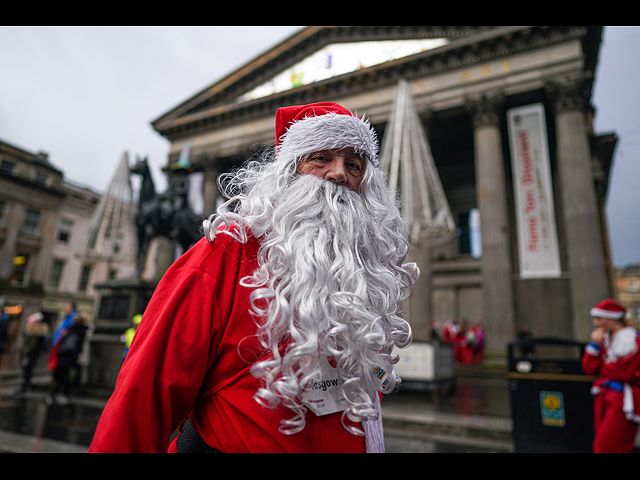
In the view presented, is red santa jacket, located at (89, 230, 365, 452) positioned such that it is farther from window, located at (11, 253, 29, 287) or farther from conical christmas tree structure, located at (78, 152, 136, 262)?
window, located at (11, 253, 29, 287)

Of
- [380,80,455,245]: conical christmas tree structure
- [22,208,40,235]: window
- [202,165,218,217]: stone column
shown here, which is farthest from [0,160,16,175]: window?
[380,80,455,245]: conical christmas tree structure

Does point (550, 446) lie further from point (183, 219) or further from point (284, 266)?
point (183, 219)

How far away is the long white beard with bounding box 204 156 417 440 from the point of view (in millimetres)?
1104

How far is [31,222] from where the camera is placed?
30.2 metres

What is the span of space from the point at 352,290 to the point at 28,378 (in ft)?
29.9

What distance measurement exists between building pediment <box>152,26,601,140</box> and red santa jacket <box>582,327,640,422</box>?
1293cm

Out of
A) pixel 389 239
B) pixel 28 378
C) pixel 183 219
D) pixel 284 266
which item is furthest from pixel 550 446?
pixel 28 378

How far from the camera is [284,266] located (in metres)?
1.22

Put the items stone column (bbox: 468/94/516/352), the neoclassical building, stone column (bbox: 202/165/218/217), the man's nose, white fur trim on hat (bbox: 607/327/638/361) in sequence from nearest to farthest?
the man's nose, white fur trim on hat (bbox: 607/327/638/361), the neoclassical building, stone column (bbox: 468/94/516/352), stone column (bbox: 202/165/218/217)

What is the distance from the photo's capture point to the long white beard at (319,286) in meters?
1.10

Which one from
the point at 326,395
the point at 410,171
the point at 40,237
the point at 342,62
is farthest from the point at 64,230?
the point at 326,395

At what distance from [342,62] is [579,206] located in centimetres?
1286

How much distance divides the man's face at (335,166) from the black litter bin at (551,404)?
13.5ft

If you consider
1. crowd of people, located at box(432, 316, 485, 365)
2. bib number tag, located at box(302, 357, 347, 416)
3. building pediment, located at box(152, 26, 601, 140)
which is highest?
building pediment, located at box(152, 26, 601, 140)
